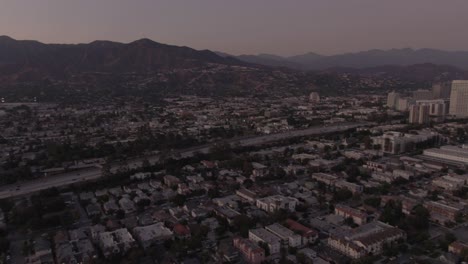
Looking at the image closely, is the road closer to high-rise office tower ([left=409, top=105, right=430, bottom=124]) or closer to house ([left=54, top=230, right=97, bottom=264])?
house ([left=54, top=230, right=97, bottom=264])

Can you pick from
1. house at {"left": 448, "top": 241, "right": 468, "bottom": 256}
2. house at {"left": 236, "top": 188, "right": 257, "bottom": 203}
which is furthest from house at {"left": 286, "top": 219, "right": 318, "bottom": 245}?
house at {"left": 448, "top": 241, "right": 468, "bottom": 256}

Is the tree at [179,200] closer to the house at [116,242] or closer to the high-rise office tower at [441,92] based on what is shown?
the house at [116,242]

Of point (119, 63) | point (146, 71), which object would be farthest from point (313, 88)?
point (119, 63)

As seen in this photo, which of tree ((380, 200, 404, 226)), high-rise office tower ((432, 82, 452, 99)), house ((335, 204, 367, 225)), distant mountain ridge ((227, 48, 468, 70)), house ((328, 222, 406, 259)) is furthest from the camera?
distant mountain ridge ((227, 48, 468, 70))

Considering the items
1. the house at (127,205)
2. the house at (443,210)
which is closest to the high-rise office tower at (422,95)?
the house at (443,210)

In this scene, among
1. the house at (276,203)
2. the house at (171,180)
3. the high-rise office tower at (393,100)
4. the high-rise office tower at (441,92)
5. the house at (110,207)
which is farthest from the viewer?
the high-rise office tower at (441,92)

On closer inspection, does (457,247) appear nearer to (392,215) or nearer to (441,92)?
(392,215)

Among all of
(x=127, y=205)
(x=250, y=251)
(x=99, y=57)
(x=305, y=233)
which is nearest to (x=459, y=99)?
(x=305, y=233)
